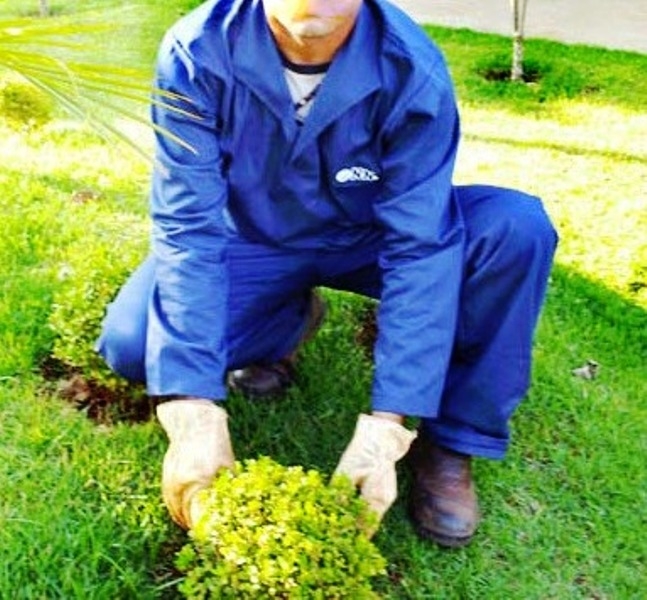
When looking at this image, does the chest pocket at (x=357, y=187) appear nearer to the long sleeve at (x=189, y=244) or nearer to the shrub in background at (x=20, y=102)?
the long sleeve at (x=189, y=244)

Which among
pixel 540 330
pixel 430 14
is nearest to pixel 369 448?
pixel 540 330

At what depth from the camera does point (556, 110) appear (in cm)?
504

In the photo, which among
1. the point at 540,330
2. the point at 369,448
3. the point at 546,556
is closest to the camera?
the point at 369,448

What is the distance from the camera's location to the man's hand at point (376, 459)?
2.10 meters

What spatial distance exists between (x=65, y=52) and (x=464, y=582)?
1425mm

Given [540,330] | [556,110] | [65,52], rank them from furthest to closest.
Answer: [556,110]
[540,330]
[65,52]

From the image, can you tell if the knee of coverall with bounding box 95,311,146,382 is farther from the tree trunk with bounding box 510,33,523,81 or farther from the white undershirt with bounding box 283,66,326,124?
the tree trunk with bounding box 510,33,523,81

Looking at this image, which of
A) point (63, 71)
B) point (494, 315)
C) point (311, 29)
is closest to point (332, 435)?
point (494, 315)

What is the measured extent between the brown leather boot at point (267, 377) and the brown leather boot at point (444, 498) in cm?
41

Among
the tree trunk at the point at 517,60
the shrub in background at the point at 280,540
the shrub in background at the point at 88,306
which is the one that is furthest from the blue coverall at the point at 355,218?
the tree trunk at the point at 517,60

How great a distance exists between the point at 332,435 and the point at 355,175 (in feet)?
2.07

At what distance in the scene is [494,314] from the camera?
2.41 metres

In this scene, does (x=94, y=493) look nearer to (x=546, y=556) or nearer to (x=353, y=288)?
(x=353, y=288)

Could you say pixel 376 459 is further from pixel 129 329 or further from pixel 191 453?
pixel 129 329
